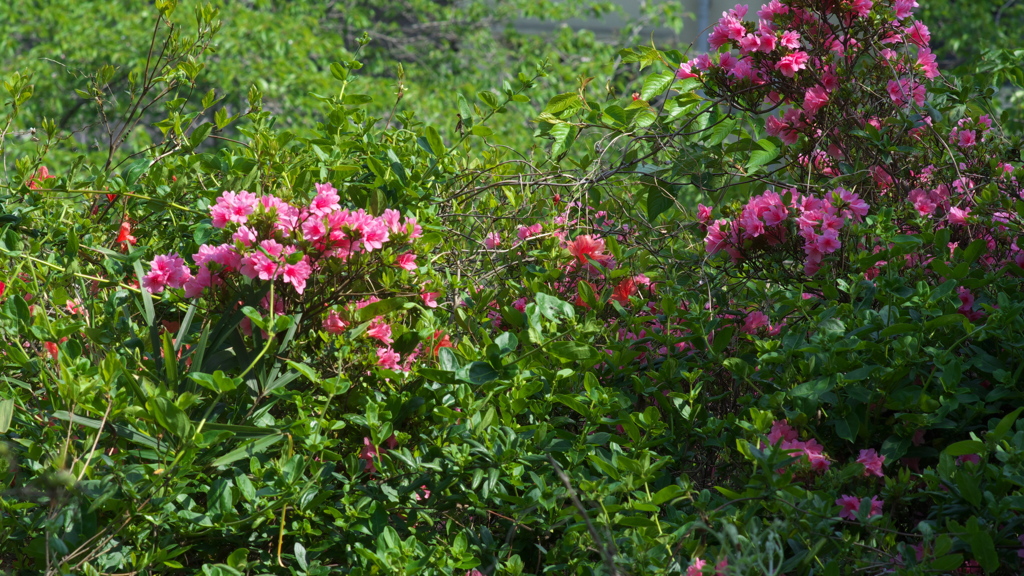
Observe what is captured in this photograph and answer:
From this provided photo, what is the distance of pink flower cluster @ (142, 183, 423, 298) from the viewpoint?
1.57 meters

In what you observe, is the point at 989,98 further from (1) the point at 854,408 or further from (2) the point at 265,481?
(2) the point at 265,481

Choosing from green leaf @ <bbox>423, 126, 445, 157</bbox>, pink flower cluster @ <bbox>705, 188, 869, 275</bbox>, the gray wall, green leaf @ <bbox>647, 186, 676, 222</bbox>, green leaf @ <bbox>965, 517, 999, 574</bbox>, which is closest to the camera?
green leaf @ <bbox>965, 517, 999, 574</bbox>

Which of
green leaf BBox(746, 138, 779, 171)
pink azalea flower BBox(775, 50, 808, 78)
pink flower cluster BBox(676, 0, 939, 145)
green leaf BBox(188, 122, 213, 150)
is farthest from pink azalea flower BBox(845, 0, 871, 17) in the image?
green leaf BBox(188, 122, 213, 150)

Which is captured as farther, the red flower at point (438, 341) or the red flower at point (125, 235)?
the red flower at point (125, 235)

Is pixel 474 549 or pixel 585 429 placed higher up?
pixel 585 429

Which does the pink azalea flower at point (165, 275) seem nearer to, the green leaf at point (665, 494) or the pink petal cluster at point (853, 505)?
the green leaf at point (665, 494)

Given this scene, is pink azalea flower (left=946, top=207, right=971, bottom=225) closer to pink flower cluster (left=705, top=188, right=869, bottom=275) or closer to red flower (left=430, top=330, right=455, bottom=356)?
pink flower cluster (left=705, top=188, right=869, bottom=275)

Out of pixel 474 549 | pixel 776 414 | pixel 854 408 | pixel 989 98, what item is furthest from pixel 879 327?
pixel 989 98

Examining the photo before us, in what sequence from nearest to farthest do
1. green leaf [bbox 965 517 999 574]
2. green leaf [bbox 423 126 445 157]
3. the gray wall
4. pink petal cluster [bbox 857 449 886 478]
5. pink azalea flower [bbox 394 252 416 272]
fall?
green leaf [bbox 965 517 999 574], pink petal cluster [bbox 857 449 886 478], pink azalea flower [bbox 394 252 416 272], green leaf [bbox 423 126 445 157], the gray wall

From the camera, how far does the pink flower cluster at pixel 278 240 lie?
1566mm

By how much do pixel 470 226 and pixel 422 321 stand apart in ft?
3.11

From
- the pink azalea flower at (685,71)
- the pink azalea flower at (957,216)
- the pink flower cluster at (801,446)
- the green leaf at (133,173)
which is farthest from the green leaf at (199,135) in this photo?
the pink azalea flower at (957,216)

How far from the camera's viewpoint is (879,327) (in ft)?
5.40

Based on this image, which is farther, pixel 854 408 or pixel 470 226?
pixel 470 226
